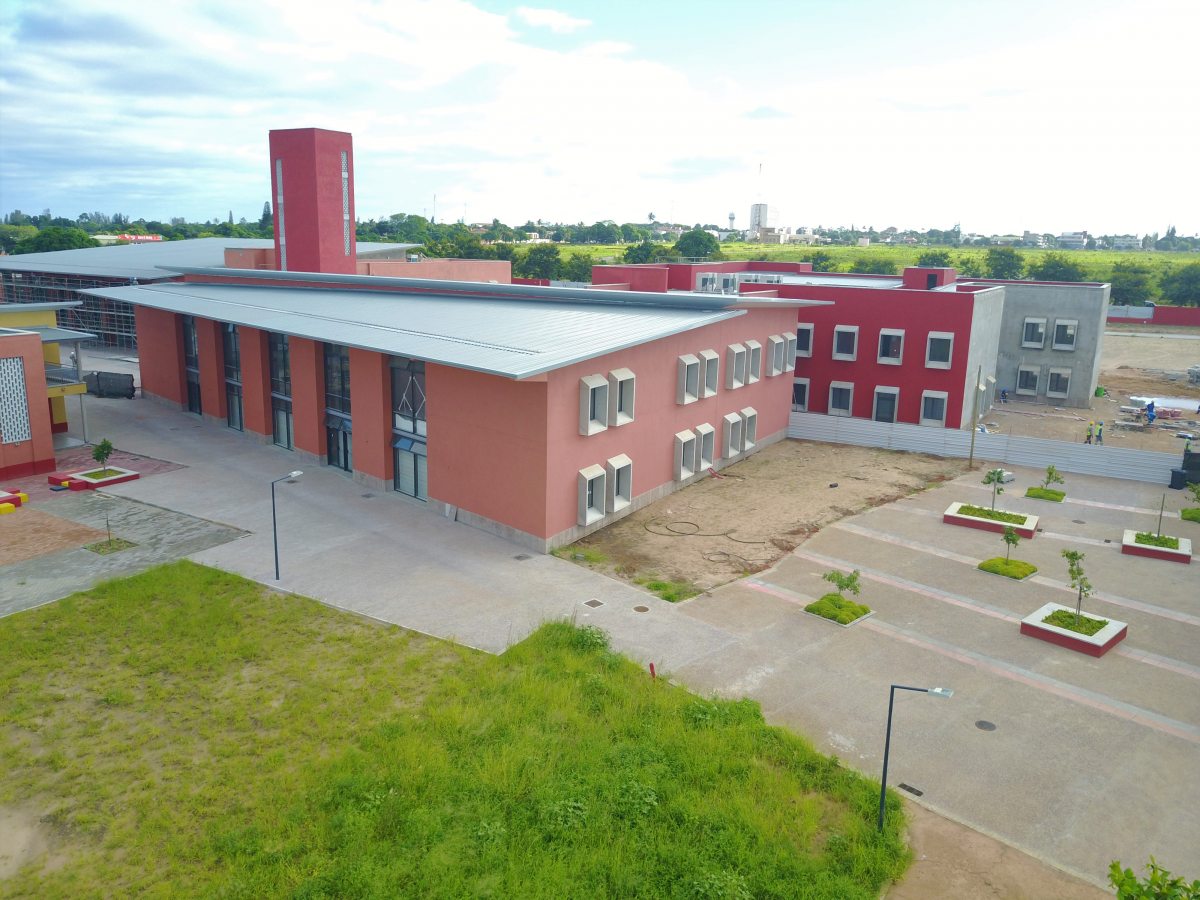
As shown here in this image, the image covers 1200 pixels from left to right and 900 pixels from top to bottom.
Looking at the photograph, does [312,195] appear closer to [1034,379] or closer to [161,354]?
[161,354]

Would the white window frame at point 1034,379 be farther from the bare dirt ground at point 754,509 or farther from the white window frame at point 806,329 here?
the bare dirt ground at point 754,509

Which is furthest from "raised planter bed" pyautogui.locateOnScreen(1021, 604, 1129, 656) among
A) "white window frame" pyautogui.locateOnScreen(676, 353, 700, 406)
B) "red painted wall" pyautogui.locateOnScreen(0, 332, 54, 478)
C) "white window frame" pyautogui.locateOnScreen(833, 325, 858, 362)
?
"red painted wall" pyautogui.locateOnScreen(0, 332, 54, 478)

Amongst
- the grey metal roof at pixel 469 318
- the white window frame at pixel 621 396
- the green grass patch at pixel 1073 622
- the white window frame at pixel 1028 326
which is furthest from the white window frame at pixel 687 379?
the white window frame at pixel 1028 326

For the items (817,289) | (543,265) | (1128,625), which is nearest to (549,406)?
(1128,625)

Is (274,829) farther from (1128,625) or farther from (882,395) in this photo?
(882,395)

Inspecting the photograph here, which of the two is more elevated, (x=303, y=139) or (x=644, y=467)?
(x=303, y=139)

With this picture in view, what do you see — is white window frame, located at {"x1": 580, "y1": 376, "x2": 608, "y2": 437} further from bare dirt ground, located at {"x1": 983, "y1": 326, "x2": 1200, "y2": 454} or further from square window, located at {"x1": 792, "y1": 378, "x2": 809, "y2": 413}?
bare dirt ground, located at {"x1": 983, "y1": 326, "x2": 1200, "y2": 454}

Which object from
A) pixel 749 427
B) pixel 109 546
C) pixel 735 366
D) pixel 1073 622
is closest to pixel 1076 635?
pixel 1073 622
